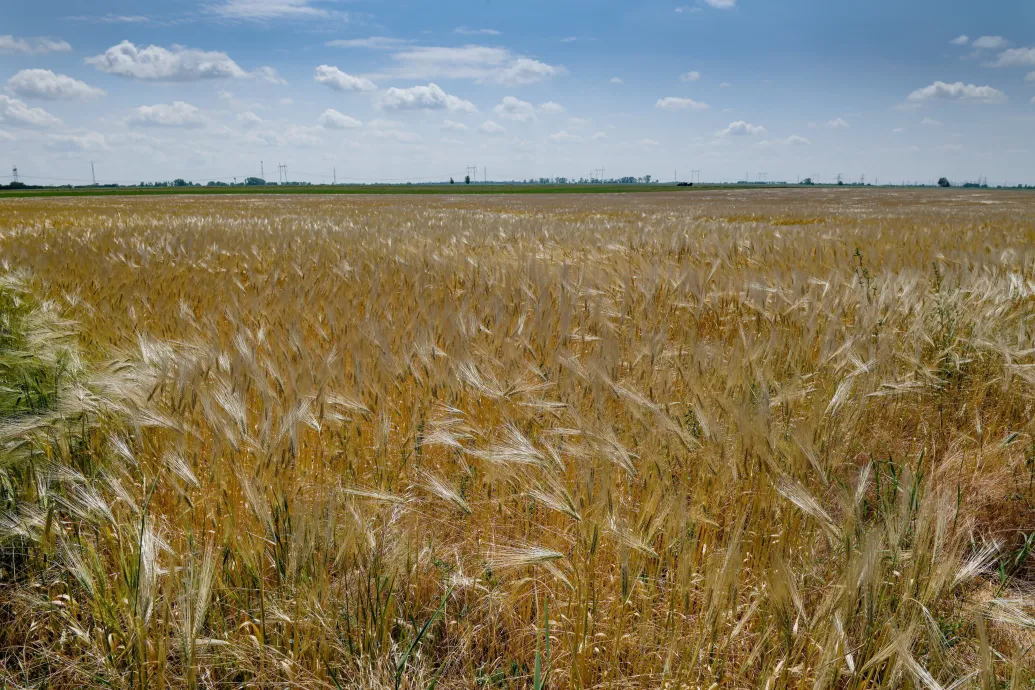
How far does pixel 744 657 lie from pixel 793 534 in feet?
1.35

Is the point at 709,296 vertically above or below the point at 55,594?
above

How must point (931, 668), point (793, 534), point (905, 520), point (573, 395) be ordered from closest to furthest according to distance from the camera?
point (931, 668)
point (905, 520)
point (793, 534)
point (573, 395)

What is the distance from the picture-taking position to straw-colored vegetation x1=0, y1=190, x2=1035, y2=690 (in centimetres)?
109

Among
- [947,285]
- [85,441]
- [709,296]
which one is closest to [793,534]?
[85,441]

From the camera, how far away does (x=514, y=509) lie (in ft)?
5.15

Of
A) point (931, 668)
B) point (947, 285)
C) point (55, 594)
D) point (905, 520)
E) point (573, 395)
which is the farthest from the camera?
point (947, 285)

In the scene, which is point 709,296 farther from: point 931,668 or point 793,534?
point 931,668

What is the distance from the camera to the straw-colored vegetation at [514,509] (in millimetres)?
1093

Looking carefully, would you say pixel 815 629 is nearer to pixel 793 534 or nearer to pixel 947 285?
pixel 793 534

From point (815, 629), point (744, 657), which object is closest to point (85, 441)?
point (744, 657)

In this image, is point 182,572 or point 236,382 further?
point 236,382

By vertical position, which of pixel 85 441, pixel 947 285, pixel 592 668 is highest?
pixel 947 285

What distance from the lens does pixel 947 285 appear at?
3.58m

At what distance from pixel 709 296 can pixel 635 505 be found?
2.31 m
